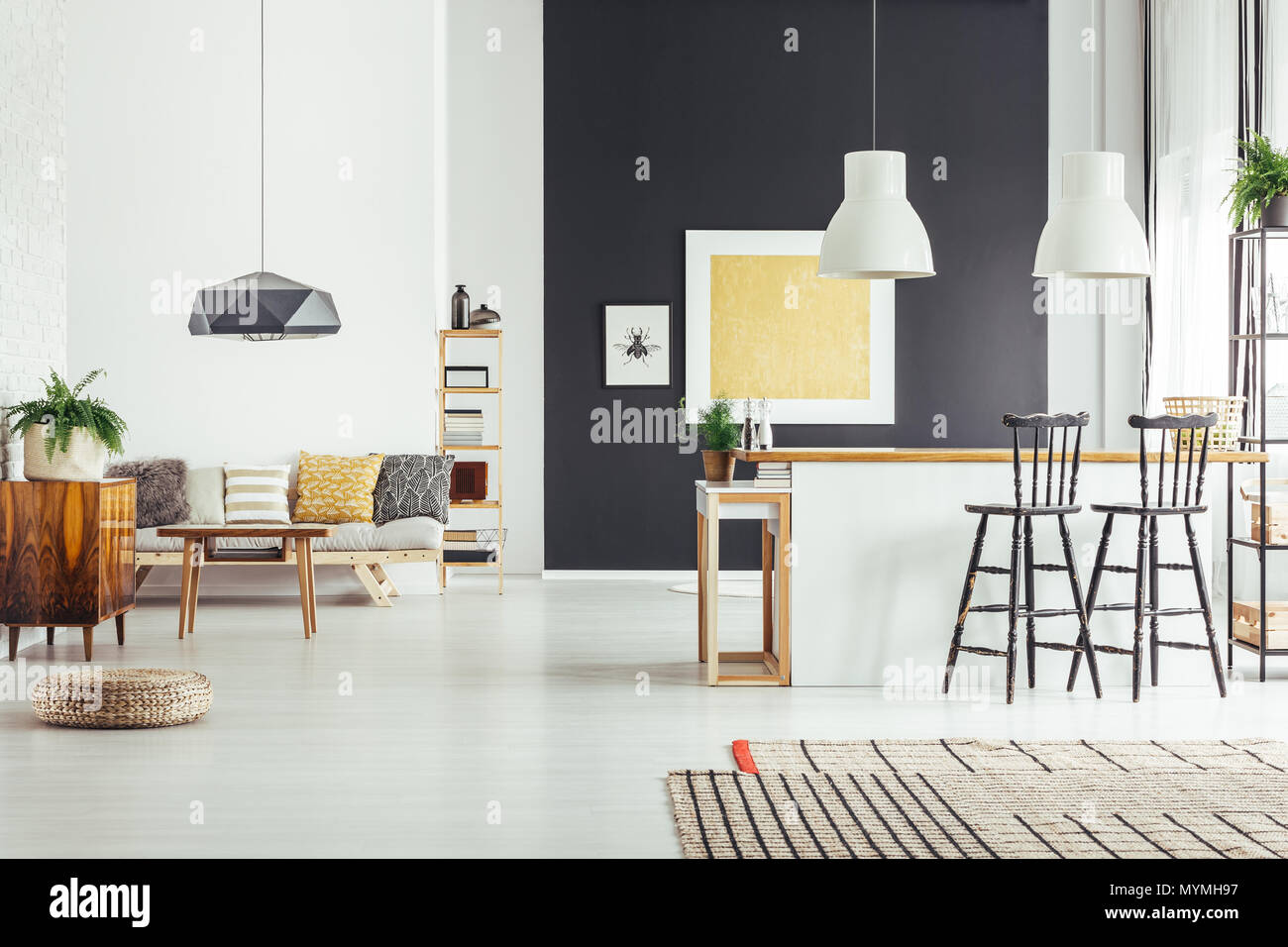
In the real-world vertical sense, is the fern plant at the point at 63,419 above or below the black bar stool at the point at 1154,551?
above

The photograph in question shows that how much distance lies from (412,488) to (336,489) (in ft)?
1.65

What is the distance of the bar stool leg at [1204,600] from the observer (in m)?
5.18

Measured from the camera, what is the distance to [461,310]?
8938mm

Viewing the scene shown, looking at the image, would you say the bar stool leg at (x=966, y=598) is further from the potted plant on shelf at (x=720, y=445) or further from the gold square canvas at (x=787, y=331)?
the gold square canvas at (x=787, y=331)

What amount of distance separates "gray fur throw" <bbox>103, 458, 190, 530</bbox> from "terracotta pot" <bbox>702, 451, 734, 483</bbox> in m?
4.29

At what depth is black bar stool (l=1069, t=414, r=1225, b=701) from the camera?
5027 millimetres

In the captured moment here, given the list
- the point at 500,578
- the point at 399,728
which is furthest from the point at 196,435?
the point at 399,728

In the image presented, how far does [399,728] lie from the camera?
461 centimetres

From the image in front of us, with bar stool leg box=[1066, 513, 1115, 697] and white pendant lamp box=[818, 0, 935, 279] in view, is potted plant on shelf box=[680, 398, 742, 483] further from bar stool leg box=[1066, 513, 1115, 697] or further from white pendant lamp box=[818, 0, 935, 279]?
bar stool leg box=[1066, 513, 1115, 697]

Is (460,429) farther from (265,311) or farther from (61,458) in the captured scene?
(61,458)

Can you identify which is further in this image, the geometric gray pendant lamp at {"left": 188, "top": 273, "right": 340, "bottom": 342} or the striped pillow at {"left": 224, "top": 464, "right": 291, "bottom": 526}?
the striped pillow at {"left": 224, "top": 464, "right": 291, "bottom": 526}

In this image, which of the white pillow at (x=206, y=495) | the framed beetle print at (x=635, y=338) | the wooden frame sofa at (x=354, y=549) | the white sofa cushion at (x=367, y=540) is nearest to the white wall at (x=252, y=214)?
the white pillow at (x=206, y=495)

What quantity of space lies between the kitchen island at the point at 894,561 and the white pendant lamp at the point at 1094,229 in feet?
2.74

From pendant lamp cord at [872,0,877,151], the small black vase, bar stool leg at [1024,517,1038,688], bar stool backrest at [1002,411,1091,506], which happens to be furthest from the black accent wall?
bar stool backrest at [1002,411,1091,506]
